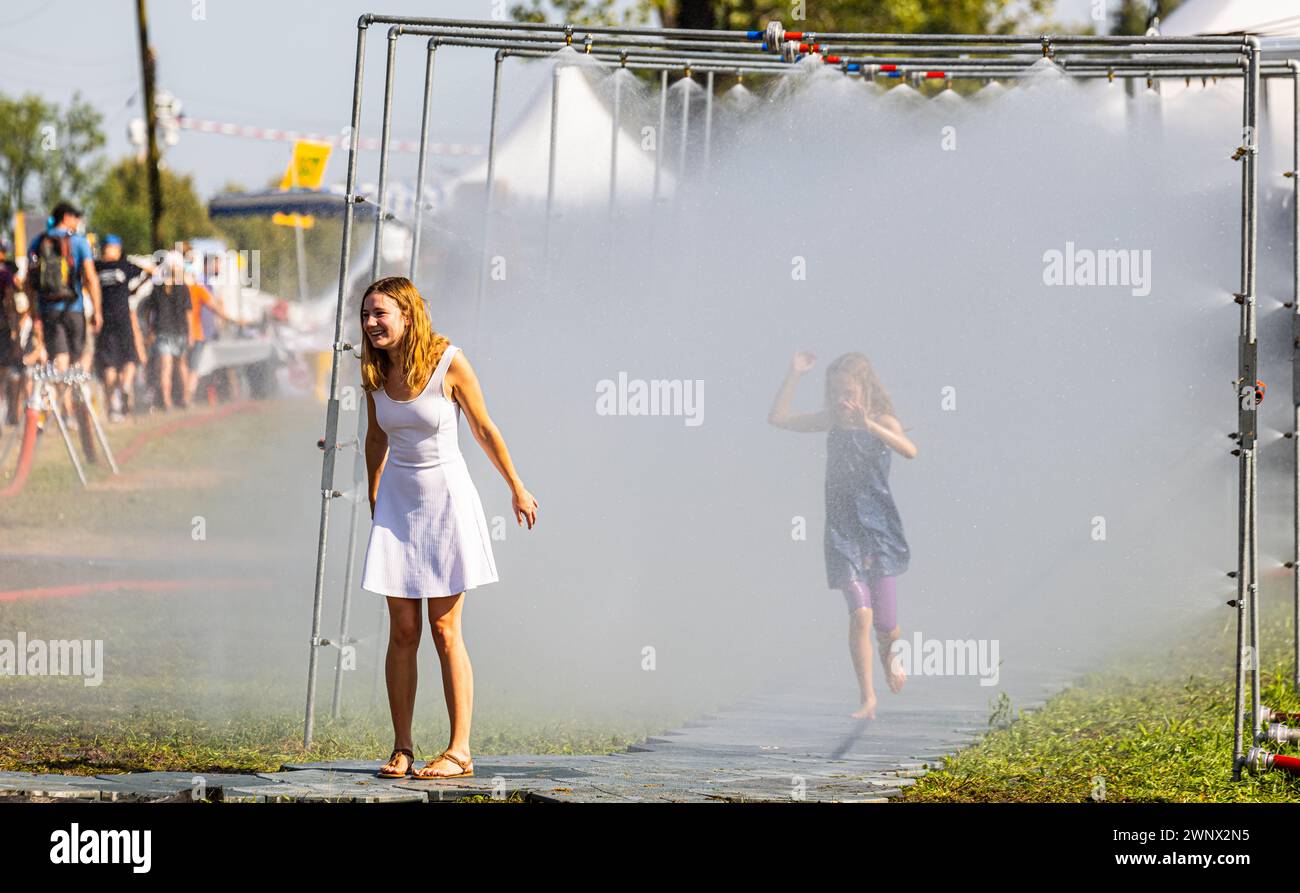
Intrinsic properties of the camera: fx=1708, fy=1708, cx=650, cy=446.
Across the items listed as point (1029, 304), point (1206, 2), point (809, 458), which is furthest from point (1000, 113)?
point (1206, 2)

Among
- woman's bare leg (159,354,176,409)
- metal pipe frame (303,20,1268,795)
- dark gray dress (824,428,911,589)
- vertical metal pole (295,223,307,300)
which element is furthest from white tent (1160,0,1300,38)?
woman's bare leg (159,354,176,409)

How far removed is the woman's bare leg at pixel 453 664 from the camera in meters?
6.04

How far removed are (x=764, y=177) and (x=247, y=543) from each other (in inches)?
320

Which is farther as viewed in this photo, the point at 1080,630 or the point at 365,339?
the point at 1080,630

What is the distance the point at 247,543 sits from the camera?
48.3ft

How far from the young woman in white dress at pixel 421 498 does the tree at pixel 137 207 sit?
123 feet

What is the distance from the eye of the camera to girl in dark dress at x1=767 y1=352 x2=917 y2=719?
7652 mm

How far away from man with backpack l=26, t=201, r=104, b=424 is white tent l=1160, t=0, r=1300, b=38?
9.82 metres

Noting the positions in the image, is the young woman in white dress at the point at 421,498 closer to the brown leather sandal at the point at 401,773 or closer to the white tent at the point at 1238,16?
the brown leather sandal at the point at 401,773

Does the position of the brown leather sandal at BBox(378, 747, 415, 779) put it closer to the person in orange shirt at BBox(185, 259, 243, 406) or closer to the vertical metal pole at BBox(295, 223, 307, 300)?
the vertical metal pole at BBox(295, 223, 307, 300)

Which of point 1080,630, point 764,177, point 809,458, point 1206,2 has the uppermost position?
point 1206,2

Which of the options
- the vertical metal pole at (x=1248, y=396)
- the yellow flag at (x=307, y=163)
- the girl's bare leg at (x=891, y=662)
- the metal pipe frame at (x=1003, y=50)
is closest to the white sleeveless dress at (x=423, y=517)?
the metal pipe frame at (x=1003, y=50)

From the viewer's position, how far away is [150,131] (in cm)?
2366

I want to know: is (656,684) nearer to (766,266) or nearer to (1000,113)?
(766,266)
